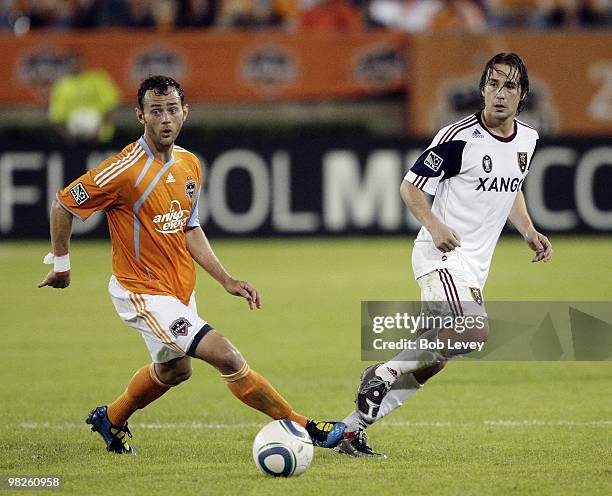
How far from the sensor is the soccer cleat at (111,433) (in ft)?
23.2

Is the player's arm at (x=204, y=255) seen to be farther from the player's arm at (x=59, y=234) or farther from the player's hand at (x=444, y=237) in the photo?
the player's hand at (x=444, y=237)

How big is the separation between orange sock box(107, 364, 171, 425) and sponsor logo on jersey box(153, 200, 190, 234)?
797mm

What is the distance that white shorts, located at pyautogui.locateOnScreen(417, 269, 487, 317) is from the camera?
22.1 ft

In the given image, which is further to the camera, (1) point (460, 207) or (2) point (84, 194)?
(1) point (460, 207)

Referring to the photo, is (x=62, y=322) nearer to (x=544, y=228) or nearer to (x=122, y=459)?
(x=122, y=459)

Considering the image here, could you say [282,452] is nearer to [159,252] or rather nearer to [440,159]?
[159,252]

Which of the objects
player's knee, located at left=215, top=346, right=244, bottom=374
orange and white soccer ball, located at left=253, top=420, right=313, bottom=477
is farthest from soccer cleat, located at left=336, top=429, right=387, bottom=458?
player's knee, located at left=215, top=346, right=244, bottom=374

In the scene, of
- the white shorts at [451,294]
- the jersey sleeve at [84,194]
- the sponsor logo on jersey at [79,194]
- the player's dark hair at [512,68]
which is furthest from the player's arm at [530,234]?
the sponsor logo on jersey at [79,194]

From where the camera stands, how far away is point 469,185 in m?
6.91

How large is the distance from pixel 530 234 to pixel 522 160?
49cm

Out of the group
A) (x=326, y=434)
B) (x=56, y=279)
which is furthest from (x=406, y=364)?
(x=56, y=279)

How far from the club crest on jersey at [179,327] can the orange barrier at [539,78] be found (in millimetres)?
13915

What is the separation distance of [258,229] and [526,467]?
12414 mm

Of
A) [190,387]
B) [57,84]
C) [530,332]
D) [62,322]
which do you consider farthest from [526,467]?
[57,84]
